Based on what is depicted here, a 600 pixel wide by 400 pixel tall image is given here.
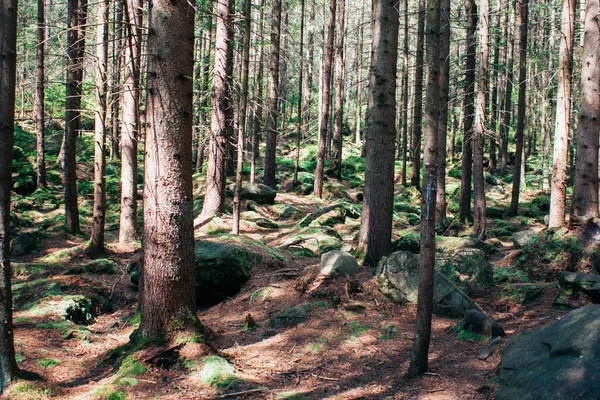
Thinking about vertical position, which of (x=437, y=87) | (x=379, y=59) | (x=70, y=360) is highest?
(x=379, y=59)

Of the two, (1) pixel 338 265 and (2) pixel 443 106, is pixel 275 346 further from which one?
(2) pixel 443 106

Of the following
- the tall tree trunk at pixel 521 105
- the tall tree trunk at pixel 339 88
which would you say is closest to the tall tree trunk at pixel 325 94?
the tall tree trunk at pixel 339 88

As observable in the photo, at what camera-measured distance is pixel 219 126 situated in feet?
44.4

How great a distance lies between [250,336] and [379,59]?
574 centimetres

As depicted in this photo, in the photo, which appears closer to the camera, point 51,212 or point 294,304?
point 294,304

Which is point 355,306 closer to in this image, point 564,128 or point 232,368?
point 232,368

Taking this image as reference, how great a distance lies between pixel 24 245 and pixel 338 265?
34.3 feet

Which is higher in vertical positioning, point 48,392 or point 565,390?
point 565,390

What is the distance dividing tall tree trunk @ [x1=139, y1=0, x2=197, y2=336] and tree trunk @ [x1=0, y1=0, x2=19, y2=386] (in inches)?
52.7

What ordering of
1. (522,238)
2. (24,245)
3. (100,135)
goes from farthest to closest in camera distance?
1. (522,238)
2. (24,245)
3. (100,135)

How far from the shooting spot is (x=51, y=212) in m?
19.0

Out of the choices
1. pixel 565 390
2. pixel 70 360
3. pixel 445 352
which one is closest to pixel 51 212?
pixel 70 360

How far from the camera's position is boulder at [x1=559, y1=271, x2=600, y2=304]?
706 centimetres

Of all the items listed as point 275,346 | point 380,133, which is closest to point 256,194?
point 380,133
